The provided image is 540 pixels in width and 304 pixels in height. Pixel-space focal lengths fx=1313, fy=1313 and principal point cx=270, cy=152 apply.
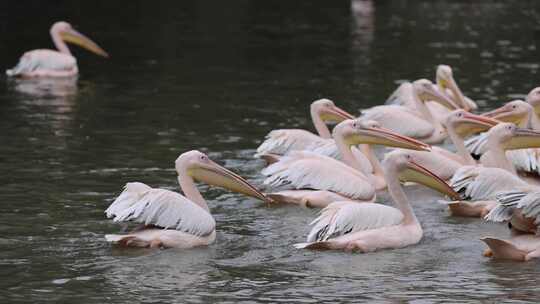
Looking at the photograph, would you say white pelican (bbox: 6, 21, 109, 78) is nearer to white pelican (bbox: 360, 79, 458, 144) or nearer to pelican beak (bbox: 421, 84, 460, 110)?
white pelican (bbox: 360, 79, 458, 144)

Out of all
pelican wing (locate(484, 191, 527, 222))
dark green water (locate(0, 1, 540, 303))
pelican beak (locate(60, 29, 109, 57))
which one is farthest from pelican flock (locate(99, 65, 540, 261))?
pelican beak (locate(60, 29, 109, 57))

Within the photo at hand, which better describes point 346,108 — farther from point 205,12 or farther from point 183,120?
point 205,12

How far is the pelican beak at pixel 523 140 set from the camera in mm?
9234

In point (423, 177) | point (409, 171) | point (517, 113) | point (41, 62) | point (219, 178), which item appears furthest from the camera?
point (41, 62)

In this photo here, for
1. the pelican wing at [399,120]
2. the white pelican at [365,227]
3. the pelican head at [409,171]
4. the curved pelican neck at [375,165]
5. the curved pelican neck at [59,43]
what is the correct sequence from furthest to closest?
the curved pelican neck at [59,43] → the pelican wing at [399,120] → the curved pelican neck at [375,165] → the pelican head at [409,171] → the white pelican at [365,227]

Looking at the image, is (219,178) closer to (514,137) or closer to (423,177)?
(423,177)

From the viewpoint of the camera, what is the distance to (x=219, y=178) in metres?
8.66

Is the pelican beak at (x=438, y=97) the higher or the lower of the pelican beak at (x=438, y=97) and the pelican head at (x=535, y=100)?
the lower

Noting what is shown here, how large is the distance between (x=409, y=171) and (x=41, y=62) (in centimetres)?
866

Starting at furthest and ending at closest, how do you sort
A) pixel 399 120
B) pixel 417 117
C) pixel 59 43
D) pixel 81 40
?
pixel 81 40
pixel 59 43
pixel 417 117
pixel 399 120

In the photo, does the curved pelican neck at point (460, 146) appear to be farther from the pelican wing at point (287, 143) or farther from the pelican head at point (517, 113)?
the pelican wing at point (287, 143)

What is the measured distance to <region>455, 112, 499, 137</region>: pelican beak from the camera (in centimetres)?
1038

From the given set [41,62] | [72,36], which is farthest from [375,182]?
[72,36]

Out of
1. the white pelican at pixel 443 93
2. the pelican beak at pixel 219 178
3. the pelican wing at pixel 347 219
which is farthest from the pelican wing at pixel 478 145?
the white pelican at pixel 443 93
